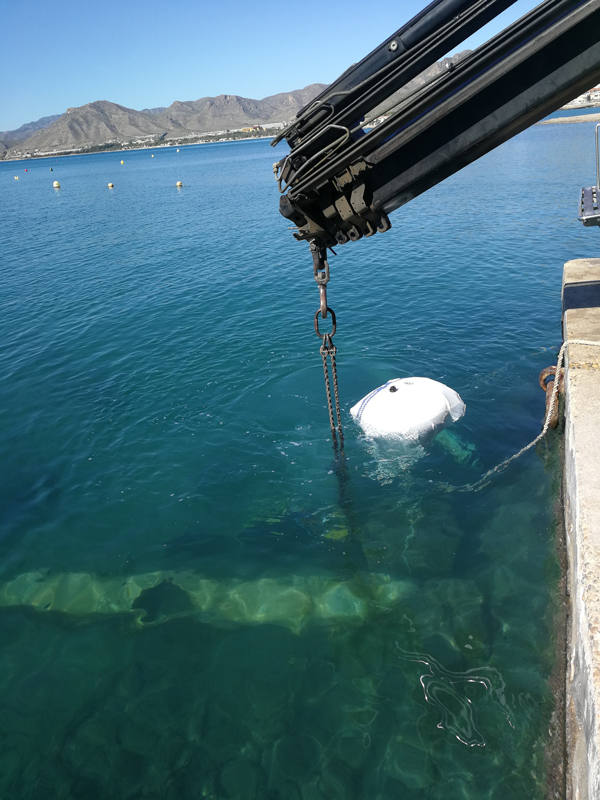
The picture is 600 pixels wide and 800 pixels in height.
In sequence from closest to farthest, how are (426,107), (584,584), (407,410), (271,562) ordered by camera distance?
(584,584) < (426,107) < (271,562) < (407,410)

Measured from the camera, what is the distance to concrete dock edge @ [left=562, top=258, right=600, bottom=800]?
14.6ft

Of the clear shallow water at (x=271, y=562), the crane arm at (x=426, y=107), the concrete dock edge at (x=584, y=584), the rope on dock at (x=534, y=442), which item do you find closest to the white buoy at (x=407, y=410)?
the clear shallow water at (x=271, y=562)

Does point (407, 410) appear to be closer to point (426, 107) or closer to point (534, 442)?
point (534, 442)

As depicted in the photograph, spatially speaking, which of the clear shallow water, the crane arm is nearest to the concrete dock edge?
the clear shallow water

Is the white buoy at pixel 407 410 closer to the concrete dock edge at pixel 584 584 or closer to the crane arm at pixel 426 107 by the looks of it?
the concrete dock edge at pixel 584 584

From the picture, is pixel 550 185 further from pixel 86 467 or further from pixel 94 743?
pixel 94 743

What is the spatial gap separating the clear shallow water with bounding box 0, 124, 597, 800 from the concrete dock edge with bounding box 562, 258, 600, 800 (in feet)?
2.65

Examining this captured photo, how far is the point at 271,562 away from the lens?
30.0 feet

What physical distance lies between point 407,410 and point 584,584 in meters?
5.76

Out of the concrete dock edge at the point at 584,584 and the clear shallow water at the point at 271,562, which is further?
the clear shallow water at the point at 271,562

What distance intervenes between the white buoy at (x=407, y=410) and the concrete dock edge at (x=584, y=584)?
2.62 metres

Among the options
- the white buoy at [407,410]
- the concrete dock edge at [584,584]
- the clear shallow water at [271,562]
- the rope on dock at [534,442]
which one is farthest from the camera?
the white buoy at [407,410]

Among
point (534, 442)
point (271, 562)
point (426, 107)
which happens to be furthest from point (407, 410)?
point (426, 107)

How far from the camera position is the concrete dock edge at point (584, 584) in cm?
445
